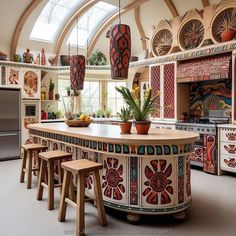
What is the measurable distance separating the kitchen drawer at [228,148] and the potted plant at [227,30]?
6.43 ft

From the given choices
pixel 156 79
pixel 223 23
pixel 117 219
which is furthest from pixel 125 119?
pixel 223 23

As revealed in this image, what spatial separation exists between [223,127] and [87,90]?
15.7 feet

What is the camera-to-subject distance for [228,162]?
470 cm

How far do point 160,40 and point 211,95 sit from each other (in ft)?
6.71

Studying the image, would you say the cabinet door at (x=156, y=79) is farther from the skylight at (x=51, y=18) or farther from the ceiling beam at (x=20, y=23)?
the ceiling beam at (x=20, y=23)

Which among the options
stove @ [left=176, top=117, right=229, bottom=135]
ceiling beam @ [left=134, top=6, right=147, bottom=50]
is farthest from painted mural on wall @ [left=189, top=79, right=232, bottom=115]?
ceiling beam @ [left=134, top=6, right=147, bottom=50]

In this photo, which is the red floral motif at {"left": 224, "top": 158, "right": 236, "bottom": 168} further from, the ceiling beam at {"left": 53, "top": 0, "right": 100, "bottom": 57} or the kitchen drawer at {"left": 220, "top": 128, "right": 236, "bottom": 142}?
the ceiling beam at {"left": 53, "top": 0, "right": 100, "bottom": 57}

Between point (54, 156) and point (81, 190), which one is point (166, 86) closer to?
point (54, 156)

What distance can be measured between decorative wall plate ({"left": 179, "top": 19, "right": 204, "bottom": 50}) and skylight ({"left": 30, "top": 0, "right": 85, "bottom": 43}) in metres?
2.84

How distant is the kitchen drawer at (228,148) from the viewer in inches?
182

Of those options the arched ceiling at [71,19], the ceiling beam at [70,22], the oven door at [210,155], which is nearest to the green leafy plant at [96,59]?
the arched ceiling at [71,19]

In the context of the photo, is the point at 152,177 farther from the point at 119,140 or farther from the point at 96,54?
the point at 96,54

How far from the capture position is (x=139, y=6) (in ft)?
23.5

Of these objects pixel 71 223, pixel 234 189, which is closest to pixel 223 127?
pixel 234 189
